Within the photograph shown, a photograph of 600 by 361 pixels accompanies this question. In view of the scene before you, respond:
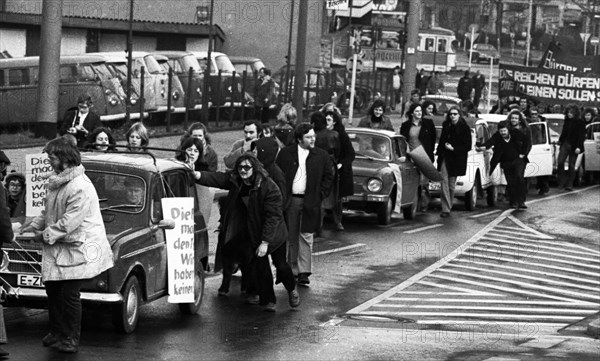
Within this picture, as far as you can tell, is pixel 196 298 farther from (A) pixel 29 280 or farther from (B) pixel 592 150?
(B) pixel 592 150

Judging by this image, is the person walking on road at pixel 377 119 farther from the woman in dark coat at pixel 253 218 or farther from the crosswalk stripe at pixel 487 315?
the woman in dark coat at pixel 253 218

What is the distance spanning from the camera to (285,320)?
1415 centimetres

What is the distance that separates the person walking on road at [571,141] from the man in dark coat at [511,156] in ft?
18.4

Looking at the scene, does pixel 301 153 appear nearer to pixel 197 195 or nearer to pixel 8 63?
pixel 197 195

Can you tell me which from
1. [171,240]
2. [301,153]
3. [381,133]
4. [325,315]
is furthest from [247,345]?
[381,133]

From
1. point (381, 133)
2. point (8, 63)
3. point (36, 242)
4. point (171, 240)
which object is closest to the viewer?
point (36, 242)

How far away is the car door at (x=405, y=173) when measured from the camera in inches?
931

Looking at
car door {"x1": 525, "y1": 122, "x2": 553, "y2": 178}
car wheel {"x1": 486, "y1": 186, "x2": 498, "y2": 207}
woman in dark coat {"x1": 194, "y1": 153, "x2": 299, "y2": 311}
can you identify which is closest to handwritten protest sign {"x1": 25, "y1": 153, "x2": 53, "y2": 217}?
woman in dark coat {"x1": 194, "y1": 153, "x2": 299, "y2": 311}

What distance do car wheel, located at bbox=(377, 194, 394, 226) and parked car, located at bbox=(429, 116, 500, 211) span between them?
9.24 ft

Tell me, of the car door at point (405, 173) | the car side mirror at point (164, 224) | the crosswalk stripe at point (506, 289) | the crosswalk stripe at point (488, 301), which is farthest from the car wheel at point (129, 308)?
the car door at point (405, 173)

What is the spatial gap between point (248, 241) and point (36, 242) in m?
3.09

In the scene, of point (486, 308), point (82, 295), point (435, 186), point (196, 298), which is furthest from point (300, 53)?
point (82, 295)

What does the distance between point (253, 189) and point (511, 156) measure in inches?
548

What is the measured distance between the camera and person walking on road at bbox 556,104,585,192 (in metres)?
33.0
